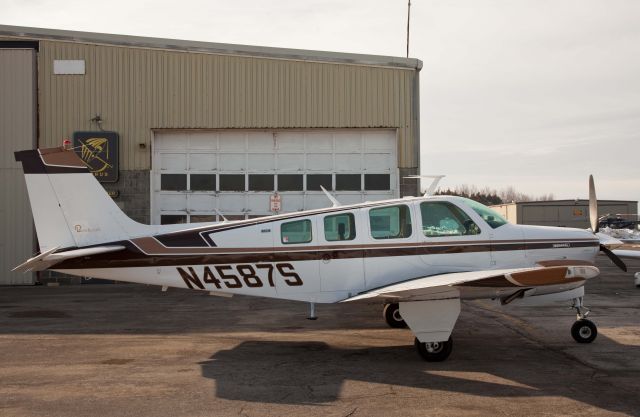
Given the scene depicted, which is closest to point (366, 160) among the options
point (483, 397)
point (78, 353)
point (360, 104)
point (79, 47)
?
point (360, 104)

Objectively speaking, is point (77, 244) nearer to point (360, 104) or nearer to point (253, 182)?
point (253, 182)

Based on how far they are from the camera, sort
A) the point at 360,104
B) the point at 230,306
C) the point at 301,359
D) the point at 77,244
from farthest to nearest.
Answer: the point at 360,104 → the point at 230,306 → the point at 77,244 → the point at 301,359

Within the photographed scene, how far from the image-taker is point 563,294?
967cm

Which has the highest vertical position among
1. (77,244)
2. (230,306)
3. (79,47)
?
(79,47)

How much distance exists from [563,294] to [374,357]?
3.15 m

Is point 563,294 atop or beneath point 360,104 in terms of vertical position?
beneath

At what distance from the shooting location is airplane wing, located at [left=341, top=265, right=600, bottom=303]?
7.89 meters

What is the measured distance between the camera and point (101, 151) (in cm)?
2173

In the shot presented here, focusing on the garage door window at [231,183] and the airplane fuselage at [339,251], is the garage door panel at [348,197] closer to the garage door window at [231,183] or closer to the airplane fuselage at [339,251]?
the garage door window at [231,183]

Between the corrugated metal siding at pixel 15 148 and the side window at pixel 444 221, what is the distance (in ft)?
54.0

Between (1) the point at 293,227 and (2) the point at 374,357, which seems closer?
(2) the point at 374,357

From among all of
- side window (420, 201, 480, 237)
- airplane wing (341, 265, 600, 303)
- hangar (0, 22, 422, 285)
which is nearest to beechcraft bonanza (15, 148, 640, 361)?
side window (420, 201, 480, 237)

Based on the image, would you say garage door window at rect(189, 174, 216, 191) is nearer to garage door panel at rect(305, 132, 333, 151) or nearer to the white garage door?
the white garage door

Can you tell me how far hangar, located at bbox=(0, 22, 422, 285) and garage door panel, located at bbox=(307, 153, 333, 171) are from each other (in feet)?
0.16
